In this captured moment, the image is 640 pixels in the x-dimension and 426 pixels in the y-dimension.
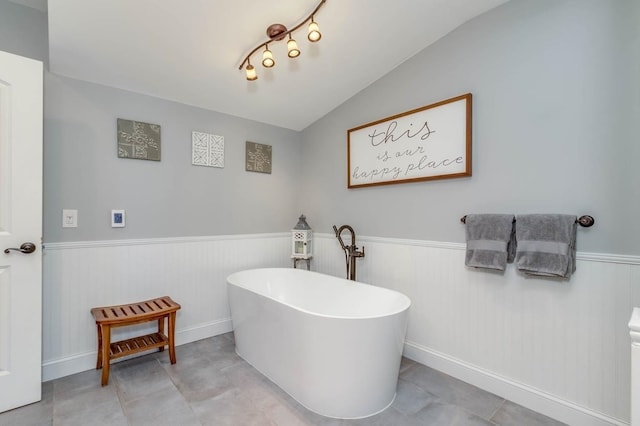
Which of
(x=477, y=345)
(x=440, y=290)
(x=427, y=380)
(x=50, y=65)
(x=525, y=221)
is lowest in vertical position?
(x=427, y=380)

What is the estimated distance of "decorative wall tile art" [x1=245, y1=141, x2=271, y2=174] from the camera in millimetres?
2951

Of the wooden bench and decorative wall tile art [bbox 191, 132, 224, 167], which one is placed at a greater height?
decorative wall tile art [bbox 191, 132, 224, 167]

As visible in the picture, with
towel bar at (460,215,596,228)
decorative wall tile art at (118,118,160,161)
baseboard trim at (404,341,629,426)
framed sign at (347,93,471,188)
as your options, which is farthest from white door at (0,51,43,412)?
towel bar at (460,215,596,228)

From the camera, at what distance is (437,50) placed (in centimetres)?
217

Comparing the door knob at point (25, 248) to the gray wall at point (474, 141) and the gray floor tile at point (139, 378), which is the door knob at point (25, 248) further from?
the gray floor tile at point (139, 378)

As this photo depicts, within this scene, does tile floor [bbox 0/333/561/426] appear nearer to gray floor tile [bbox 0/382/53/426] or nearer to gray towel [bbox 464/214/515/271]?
gray floor tile [bbox 0/382/53/426]

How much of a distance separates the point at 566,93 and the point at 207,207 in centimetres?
269

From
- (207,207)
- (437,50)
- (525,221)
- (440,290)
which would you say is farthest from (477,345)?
(207,207)

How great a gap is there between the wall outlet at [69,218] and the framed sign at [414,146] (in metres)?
2.15

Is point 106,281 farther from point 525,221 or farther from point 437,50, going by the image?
point 437,50

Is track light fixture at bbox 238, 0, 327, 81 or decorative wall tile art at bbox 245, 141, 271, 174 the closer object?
track light fixture at bbox 238, 0, 327, 81

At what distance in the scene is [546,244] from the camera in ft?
5.29

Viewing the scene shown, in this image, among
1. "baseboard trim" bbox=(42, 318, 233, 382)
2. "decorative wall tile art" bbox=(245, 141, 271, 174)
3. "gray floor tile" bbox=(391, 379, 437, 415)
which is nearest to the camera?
"gray floor tile" bbox=(391, 379, 437, 415)

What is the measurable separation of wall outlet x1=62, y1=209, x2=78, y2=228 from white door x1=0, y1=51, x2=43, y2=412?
32cm
